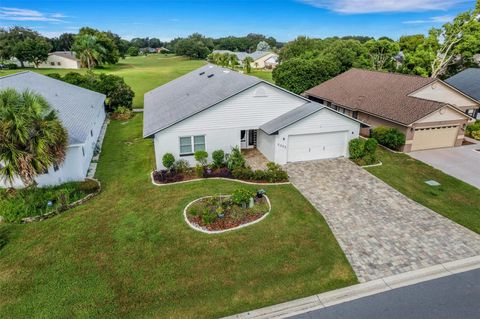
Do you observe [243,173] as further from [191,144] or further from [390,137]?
[390,137]

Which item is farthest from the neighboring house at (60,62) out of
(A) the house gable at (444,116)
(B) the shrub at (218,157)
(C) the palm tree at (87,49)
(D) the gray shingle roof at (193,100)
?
(A) the house gable at (444,116)

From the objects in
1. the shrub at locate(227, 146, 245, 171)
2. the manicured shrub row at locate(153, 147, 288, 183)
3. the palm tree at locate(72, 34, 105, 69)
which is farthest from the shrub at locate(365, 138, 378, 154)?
the palm tree at locate(72, 34, 105, 69)

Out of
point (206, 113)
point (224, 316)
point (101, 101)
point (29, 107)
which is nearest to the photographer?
point (224, 316)

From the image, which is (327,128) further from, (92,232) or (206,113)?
(92,232)

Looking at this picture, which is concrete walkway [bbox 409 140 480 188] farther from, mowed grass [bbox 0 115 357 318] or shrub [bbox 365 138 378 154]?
mowed grass [bbox 0 115 357 318]

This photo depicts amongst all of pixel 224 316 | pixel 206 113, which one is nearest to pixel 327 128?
pixel 206 113

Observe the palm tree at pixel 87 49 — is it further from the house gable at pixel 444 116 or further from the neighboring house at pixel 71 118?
the house gable at pixel 444 116

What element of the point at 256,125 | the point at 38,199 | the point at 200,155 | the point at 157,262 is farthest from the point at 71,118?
the point at 157,262
